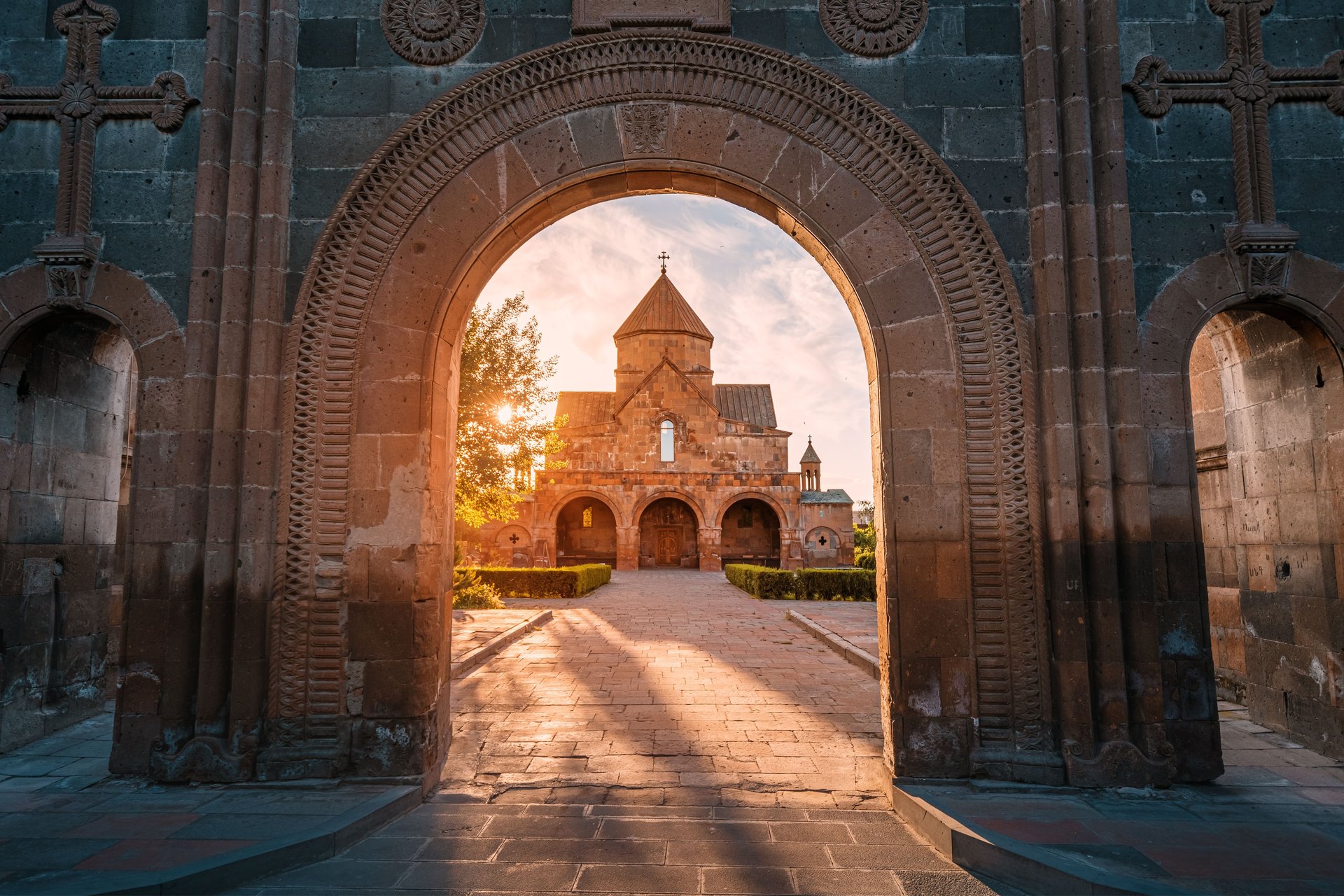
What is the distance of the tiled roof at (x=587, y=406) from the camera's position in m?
37.0

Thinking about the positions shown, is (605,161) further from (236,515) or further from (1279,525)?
(1279,525)

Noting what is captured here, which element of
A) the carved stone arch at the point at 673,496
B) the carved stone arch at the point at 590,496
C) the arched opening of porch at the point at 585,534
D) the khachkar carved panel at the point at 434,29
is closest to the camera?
the khachkar carved panel at the point at 434,29

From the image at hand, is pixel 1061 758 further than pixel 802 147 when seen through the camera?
No

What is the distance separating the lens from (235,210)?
199 inches

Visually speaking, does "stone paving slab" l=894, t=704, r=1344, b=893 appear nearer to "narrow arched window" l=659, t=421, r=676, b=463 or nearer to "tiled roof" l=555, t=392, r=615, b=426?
"narrow arched window" l=659, t=421, r=676, b=463

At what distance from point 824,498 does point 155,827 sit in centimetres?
2930

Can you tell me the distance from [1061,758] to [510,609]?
528 inches

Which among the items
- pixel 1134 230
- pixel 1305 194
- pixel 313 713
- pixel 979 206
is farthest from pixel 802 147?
pixel 313 713

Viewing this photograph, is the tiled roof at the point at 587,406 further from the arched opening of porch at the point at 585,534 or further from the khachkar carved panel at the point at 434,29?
the khachkar carved panel at the point at 434,29

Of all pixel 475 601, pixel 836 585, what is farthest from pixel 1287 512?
pixel 475 601

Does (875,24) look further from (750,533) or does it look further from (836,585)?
(750,533)

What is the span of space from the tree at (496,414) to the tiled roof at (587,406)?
61.4 feet

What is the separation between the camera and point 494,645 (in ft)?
34.7

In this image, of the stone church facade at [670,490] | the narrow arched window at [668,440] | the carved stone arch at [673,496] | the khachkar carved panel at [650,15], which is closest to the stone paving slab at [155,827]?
the khachkar carved panel at [650,15]
